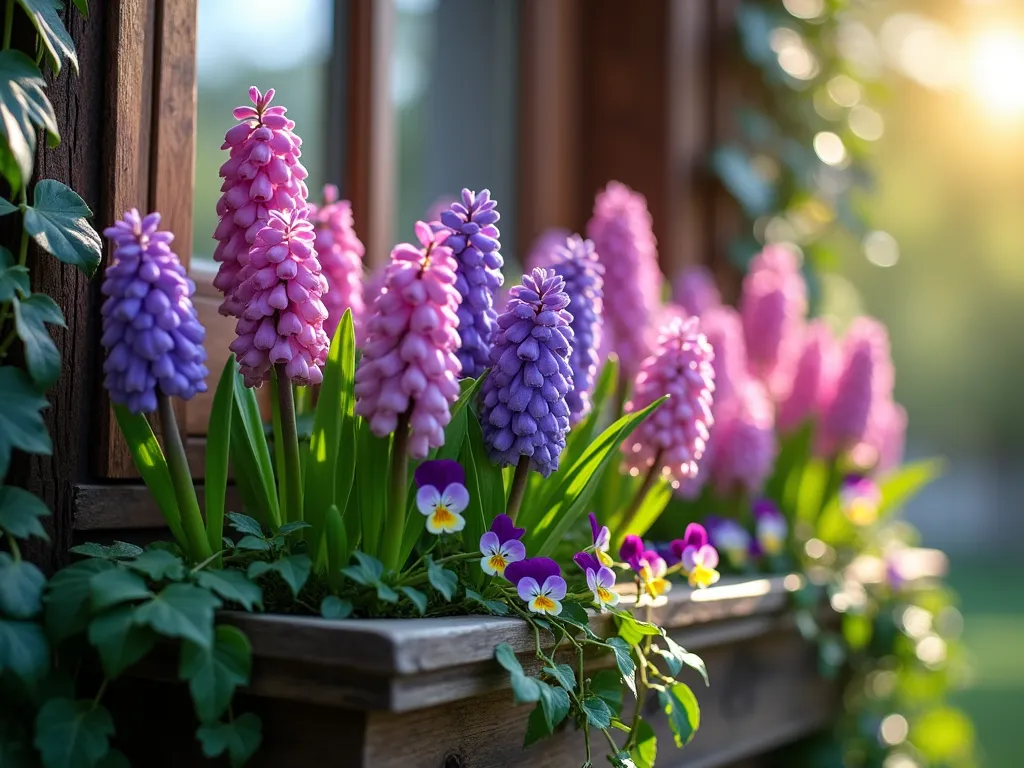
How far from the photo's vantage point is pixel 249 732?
104 cm

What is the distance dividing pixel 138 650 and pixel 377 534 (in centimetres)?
27

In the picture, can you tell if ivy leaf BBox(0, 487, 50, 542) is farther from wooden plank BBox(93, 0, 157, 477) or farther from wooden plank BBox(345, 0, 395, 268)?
wooden plank BBox(345, 0, 395, 268)

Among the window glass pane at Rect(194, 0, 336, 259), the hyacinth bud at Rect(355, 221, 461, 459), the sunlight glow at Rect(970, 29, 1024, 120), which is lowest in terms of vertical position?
the hyacinth bud at Rect(355, 221, 461, 459)

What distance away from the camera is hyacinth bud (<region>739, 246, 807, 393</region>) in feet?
7.66

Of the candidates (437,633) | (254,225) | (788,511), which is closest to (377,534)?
(437,633)

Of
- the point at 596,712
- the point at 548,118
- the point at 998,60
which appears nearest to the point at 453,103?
the point at 548,118

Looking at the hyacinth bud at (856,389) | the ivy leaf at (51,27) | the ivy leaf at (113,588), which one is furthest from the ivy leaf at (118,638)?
the hyacinth bud at (856,389)

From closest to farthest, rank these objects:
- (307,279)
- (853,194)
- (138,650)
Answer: (138,650) < (307,279) < (853,194)

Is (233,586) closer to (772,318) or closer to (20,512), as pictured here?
(20,512)

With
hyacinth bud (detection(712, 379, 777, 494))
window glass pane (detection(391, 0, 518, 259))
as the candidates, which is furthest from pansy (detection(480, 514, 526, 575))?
window glass pane (detection(391, 0, 518, 259))

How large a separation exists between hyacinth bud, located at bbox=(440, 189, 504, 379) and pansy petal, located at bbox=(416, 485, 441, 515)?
0.22m

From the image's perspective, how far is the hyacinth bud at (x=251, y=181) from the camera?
1156 mm

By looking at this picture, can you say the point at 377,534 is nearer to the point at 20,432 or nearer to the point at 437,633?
the point at 437,633

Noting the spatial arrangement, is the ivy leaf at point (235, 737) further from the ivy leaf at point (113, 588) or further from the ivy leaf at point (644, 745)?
the ivy leaf at point (644, 745)
